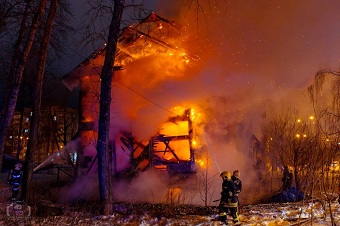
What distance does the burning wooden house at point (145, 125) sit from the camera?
14742 millimetres

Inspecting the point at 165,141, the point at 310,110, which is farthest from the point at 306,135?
the point at 165,141

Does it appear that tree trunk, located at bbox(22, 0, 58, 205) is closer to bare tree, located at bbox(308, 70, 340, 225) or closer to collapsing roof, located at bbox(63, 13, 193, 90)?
collapsing roof, located at bbox(63, 13, 193, 90)

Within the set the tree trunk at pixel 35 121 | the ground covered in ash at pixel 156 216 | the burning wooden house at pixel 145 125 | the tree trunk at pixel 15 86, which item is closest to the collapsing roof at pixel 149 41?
the burning wooden house at pixel 145 125

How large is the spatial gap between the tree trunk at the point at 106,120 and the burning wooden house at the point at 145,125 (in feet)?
18.9

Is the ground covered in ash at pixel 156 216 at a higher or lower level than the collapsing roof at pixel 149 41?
lower

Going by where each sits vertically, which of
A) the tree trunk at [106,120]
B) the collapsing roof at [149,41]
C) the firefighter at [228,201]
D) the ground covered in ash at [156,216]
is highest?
the collapsing roof at [149,41]

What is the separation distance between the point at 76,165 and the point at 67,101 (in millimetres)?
19237

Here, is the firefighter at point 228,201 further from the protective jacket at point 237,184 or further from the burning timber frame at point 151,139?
the burning timber frame at point 151,139

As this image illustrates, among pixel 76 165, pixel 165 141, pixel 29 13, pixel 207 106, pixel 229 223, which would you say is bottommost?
pixel 229 223

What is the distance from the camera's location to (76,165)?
1675 centimetres

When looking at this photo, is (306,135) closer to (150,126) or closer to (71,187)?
(150,126)

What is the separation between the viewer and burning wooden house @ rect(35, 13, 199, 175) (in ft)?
48.4

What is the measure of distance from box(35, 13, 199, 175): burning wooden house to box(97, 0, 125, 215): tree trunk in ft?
18.9

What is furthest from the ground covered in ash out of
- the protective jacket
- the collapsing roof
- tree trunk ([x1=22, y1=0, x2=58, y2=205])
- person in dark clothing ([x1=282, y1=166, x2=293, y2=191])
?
the collapsing roof
